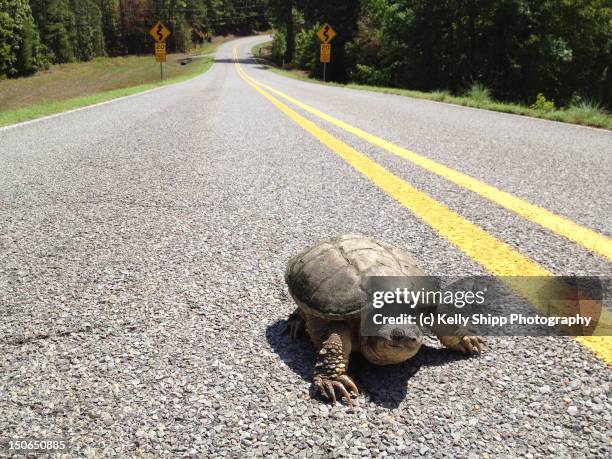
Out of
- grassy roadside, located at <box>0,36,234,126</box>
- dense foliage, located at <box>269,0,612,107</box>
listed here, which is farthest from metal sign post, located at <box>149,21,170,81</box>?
dense foliage, located at <box>269,0,612,107</box>

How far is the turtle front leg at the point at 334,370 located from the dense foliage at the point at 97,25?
65.2 meters

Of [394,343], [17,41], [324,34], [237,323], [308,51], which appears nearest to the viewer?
[394,343]

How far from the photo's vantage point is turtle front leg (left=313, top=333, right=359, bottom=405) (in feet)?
4.38

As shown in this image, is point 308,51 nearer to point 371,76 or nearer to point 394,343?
point 371,76

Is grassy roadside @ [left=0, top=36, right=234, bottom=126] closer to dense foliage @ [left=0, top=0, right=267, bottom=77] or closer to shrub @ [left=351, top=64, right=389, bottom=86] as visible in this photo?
dense foliage @ [left=0, top=0, right=267, bottom=77]

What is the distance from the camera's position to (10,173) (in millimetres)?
4020

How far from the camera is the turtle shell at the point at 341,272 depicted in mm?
1487

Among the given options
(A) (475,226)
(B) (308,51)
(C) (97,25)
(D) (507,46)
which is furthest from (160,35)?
(C) (97,25)

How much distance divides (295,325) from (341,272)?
0.27 m

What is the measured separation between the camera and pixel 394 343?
52.9 inches

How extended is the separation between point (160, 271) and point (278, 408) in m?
1.07

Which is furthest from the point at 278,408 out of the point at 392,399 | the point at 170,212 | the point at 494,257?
the point at 170,212

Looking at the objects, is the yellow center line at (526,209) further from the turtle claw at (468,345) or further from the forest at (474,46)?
the forest at (474,46)

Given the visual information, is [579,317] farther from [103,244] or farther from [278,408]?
[103,244]
